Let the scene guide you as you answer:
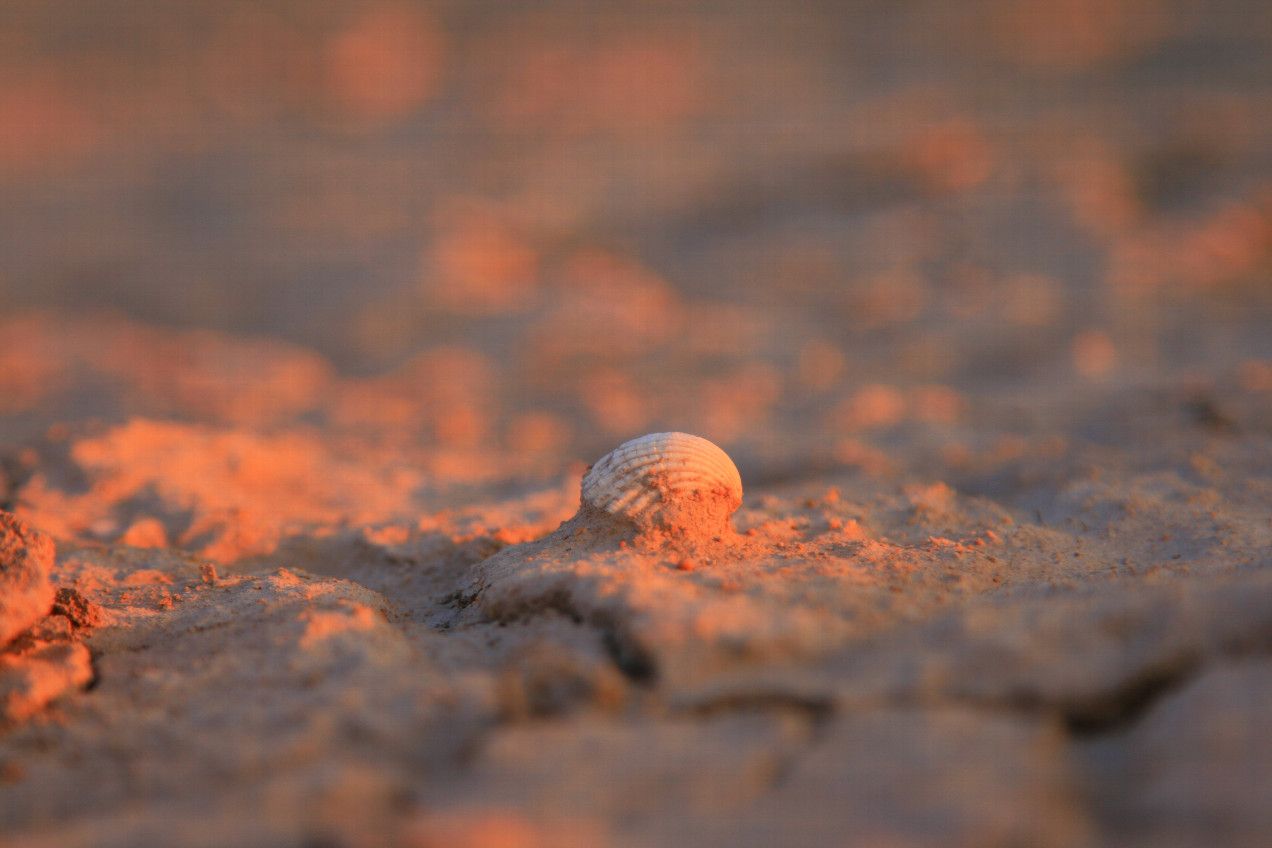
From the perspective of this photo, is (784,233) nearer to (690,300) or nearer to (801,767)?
(690,300)

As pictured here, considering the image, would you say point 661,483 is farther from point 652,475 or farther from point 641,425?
point 641,425

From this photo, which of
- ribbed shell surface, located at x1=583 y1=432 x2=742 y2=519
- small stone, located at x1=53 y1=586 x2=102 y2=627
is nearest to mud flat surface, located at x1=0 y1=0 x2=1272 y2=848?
small stone, located at x1=53 y1=586 x2=102 y2=627

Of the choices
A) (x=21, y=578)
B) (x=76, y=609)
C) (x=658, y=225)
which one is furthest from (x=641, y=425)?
(x=658, y=225)

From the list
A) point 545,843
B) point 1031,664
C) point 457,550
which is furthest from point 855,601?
point 457,550

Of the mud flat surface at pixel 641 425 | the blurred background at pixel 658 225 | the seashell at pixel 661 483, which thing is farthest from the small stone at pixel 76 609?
the blurred background at pixel 658 225

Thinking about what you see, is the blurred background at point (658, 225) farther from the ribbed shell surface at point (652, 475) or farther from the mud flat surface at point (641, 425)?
the ribbed shell surface at point (652, 475)

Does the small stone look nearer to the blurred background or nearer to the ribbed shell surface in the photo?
the ribbed shell surface
